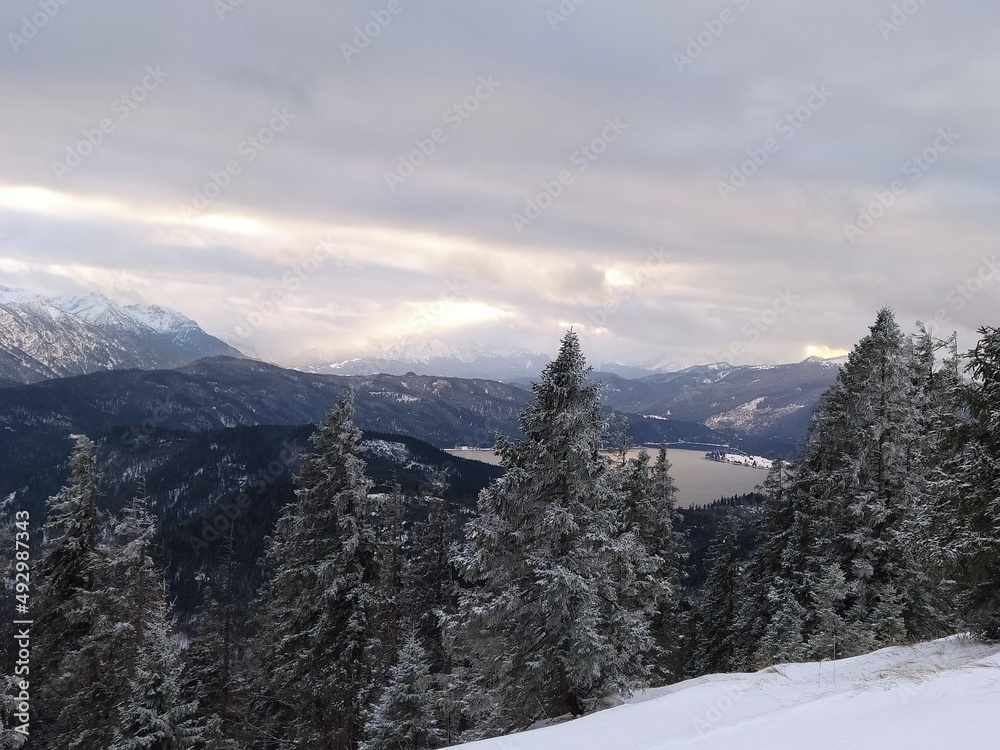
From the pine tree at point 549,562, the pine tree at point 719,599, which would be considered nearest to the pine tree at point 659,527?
the pine tree at point 719,599

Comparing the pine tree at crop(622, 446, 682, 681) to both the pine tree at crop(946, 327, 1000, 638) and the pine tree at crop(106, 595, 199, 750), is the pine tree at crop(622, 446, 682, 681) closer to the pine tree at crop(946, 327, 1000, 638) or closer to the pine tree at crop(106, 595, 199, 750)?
the pine tree at crop(946, 327, 1000, 638)

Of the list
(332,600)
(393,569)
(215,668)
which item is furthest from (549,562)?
(215,668)

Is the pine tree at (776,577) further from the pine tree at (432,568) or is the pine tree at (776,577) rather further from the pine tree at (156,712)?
the pine tree at (156,712)

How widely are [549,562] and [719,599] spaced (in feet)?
85.6

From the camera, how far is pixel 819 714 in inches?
239

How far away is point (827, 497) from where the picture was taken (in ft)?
67.7

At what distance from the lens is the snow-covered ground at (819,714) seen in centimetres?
512

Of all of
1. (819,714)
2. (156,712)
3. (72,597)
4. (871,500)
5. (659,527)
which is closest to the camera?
(819,714)

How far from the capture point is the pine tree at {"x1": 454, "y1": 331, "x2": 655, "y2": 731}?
13.7 m

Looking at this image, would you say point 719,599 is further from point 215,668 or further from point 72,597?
point 72,597

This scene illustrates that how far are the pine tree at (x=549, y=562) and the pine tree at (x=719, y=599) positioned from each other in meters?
21.3

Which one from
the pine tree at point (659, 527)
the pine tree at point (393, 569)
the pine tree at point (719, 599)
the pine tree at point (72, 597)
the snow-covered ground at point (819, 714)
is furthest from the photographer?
the pine tree at point (719, 599)

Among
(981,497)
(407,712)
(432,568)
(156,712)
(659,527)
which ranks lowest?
(407,712)

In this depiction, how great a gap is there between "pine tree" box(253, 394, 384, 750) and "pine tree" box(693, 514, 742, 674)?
21674 millimetres
